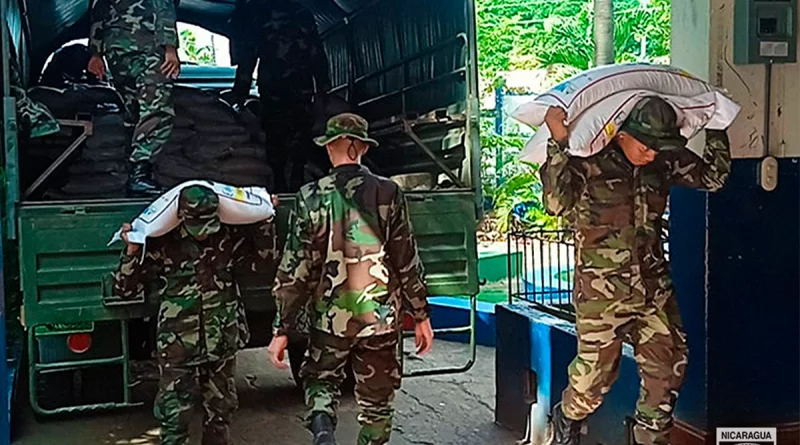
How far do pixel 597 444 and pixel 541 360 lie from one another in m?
0.50

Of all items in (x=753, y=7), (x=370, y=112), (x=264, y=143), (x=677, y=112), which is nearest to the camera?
(x=677, y=112)

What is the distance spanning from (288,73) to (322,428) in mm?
3246

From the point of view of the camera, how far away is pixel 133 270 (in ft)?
12.7

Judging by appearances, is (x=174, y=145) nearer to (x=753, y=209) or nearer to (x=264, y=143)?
(x=264, y=143)

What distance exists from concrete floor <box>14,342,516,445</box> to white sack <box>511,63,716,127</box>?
1946 millimetres

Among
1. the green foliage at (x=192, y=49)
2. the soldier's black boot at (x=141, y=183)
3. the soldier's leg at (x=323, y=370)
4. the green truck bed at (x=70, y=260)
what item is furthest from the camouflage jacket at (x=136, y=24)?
the green foliage at (x=192, y=49)

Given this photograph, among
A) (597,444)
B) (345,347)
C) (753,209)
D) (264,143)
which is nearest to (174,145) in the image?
(264,143)

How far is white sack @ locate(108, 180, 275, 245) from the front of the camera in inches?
148

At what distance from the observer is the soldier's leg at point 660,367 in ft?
10.7

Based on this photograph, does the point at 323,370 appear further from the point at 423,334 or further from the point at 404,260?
the point at 404,260

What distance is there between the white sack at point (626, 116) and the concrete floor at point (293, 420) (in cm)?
192

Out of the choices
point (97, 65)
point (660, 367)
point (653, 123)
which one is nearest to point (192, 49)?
point (97, 65)

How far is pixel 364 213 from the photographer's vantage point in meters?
3.49

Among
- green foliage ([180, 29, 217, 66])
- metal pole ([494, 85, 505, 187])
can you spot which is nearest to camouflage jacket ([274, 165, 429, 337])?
green foliage ([180, 29, 217, 66])
